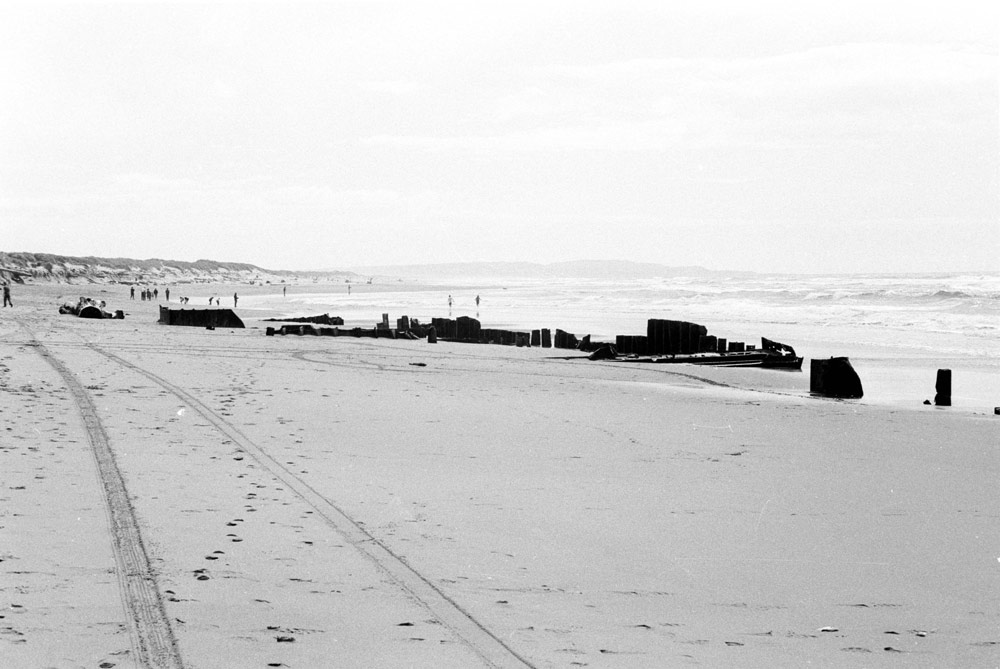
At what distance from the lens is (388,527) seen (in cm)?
599

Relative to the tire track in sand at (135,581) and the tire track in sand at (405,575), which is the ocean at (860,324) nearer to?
the tire track in sand at (405,575)

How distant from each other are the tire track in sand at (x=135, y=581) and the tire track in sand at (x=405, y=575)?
1.21 metres

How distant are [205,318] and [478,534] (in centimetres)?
2540

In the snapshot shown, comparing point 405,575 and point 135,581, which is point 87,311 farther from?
point 405,575

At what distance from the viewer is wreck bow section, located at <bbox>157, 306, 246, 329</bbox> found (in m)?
29.3

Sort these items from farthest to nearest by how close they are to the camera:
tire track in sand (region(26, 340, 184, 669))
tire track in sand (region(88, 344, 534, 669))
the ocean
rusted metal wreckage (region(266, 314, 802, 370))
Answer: rusted metal wreckage (region(266, 314, 802, 370))
the ocean
tire track in sand (region(88, 344, 534, 669))
tire track in sand (region(26, 340, 184, 669))

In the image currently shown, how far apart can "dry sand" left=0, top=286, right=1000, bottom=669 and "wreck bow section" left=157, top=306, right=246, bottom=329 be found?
1741 cm

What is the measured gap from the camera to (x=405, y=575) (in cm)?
498

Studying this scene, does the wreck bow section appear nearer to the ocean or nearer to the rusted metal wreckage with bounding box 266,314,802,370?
the rusted metal wreckage with bounding box 266,314,802,370

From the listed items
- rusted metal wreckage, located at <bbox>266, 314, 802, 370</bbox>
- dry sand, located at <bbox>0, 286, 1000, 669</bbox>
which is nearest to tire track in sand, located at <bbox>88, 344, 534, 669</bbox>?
dry sand, located at <bbox>0, 286, 1000, 669</bbox>

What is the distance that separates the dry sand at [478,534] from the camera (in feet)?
13.5

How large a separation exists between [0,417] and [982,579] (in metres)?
8.99

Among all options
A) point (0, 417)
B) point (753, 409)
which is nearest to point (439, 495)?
point (0, 417)

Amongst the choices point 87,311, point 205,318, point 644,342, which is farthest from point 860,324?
point 87,311
